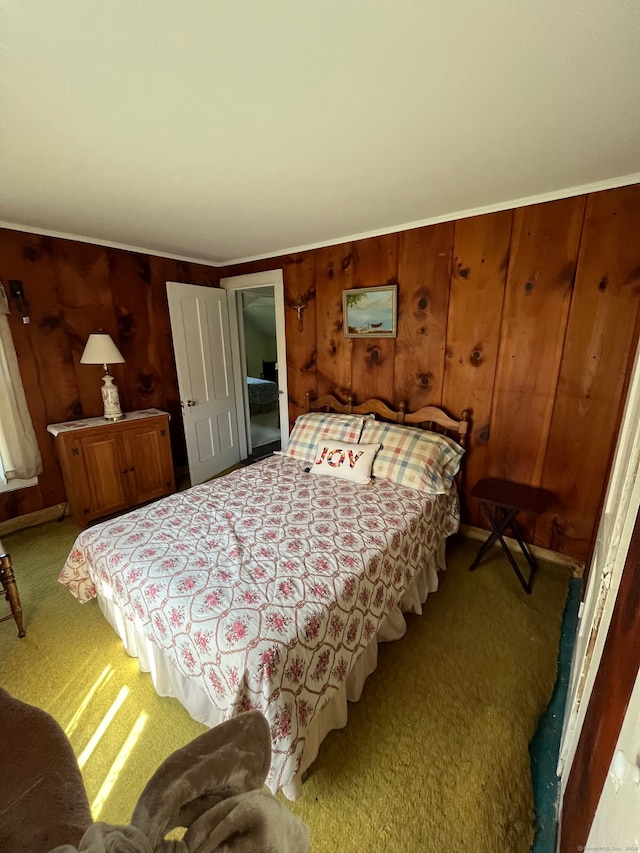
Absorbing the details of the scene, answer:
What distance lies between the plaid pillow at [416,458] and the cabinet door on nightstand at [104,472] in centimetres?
206

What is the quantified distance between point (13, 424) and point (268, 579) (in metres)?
2.47

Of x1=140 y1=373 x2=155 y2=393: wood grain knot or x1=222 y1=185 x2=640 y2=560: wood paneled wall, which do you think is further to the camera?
x1=140 y1=373 x2=155 y2=393: wood grain knot

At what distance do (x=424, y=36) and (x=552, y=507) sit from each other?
2437 mm

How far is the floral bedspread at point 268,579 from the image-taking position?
1137 mm

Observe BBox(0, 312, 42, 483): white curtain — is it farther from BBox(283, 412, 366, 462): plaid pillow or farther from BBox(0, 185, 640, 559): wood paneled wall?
BBox(283, 412, 366, 462): plaid pillow

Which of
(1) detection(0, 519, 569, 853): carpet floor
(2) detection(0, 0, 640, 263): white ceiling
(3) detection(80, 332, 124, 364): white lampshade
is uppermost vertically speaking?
(2) detection(0, 0, 640, 263): white ceiling

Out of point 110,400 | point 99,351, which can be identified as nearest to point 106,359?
point 99,351

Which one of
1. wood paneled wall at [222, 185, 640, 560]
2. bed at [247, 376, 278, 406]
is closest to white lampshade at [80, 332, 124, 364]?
wood paneled wall at [222, 185, 640, 560]

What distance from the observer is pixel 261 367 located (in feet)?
24.1

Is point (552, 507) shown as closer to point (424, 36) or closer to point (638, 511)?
point (638, 511)

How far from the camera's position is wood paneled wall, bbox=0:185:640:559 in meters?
1.98

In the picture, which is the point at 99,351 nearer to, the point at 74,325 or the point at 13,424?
the point at 74,325

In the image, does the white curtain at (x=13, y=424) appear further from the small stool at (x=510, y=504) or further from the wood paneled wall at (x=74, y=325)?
the small stool at (x=510, y=504)

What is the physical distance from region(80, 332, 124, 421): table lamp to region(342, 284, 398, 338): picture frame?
74.5 inches
